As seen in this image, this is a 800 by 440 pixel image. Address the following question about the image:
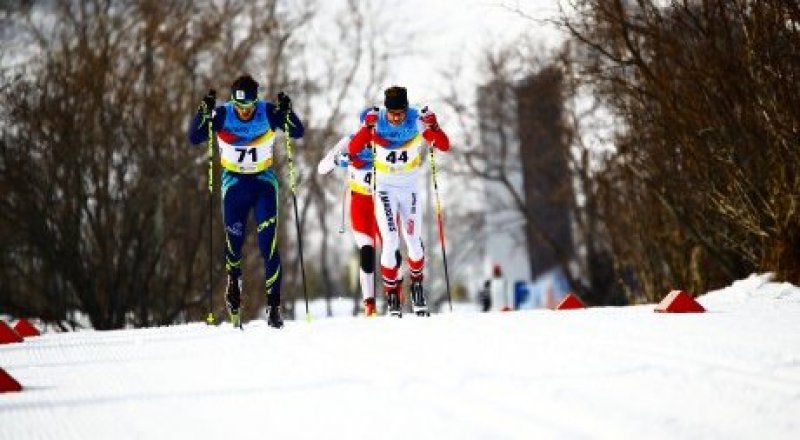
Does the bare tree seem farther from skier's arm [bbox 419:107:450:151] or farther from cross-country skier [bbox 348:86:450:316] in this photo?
cross-country skier [bbox 348:86:450:316]

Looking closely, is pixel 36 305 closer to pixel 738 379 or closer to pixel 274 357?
pixel 274 357

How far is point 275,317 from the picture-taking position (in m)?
7.05

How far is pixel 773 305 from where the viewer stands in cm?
620

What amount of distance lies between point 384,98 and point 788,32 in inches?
137

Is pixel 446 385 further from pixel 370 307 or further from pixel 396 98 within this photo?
pixel 370 307

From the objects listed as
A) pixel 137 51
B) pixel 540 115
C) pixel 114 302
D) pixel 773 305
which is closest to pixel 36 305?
pixel 114 302

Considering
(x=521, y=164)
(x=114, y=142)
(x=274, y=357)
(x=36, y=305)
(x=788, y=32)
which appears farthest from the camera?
(x=521, y=164)

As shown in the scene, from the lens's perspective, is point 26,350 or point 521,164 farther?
point 521,164

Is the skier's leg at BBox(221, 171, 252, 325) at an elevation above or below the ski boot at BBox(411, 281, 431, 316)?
above

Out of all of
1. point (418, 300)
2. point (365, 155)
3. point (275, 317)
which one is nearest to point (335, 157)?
point (365, 155)

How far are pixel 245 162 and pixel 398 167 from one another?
150 cm

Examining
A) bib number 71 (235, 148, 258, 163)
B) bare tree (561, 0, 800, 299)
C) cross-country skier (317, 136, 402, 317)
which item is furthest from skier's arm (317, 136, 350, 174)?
bare tree (561, 0, 800, 299)

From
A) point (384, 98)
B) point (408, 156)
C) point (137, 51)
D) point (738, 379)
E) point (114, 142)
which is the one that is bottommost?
point (738, 379)

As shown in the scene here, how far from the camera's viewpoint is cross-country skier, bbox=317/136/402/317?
27.8 ft
